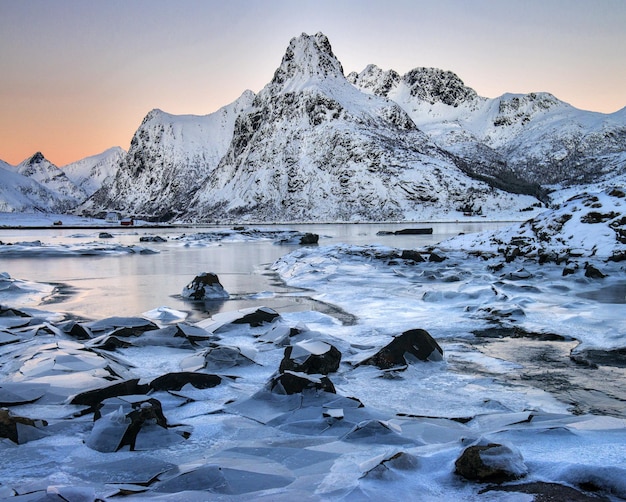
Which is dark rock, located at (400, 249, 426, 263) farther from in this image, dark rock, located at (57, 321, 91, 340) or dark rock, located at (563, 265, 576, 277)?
dark rock, located at (57, 321, 91, 340)

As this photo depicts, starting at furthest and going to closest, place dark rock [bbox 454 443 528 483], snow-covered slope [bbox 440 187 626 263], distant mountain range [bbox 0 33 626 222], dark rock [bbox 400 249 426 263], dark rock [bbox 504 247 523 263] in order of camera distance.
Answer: distant mountain range [bbox 0 33 626 222], dark rock [bbox 400 249 426 263], snow-covered slope [bbox 440 187 626 263], dark rock [bbox 504 247 523 263], dark rock [bbox 454 443 528 483]

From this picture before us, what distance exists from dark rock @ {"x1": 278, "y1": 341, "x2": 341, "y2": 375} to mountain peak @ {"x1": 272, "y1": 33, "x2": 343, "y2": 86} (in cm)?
13026

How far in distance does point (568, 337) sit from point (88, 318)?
6946 mm

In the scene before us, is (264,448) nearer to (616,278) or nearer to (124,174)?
(616,278)

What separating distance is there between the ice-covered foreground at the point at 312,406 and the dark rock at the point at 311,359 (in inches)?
Answer: 1.0

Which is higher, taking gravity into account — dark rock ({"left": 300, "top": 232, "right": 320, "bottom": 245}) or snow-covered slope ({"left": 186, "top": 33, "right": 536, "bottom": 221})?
snow-covered slope ({"left": 186, "top": 33, "right": 536, "bottom": 221})

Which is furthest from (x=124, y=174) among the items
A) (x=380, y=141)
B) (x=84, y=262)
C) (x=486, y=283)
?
(x=486, y=283)

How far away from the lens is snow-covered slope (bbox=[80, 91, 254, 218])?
17535 cm

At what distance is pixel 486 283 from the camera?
10.9 metres

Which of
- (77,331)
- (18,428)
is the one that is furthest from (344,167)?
(18,428)

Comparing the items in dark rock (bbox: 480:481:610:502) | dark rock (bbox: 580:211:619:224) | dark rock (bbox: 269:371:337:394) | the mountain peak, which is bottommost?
dark rock (bbox: 269:371:337:394)

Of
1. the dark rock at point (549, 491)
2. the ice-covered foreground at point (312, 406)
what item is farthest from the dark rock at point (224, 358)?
the dark rock at point (549, 491)

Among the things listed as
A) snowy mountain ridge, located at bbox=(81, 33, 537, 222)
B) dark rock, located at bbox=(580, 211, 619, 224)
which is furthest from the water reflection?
snowy mountain ridge, located at bbox=(81, 33, 537, 222)

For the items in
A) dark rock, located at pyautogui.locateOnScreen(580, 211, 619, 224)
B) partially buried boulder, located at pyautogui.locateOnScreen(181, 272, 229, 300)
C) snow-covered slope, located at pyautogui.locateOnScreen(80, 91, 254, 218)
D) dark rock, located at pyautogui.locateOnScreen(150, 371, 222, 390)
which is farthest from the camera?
snow-covered slope, located at pyautogui.locateOnScreen(80, 91, 254, 218)
